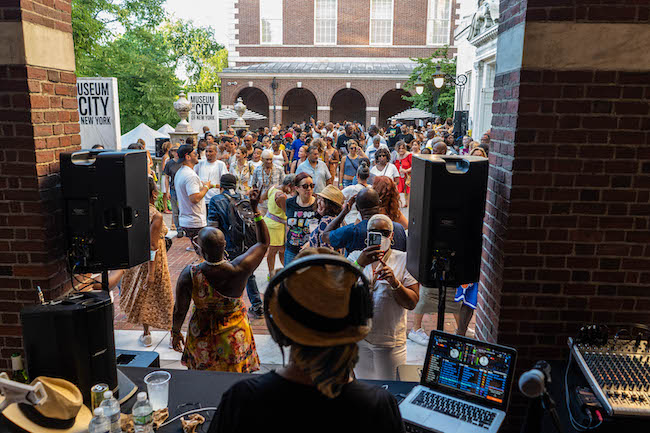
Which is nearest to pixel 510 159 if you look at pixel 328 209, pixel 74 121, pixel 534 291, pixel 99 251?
pixel 534 291

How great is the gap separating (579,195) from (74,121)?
378 cm

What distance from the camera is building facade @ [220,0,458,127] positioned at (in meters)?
34.5

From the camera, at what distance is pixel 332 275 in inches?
66.3

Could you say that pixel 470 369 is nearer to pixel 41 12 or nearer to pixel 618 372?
pixel 618 372

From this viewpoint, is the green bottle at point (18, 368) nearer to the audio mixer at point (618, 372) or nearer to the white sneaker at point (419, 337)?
the audio mixer at point (618, 372)

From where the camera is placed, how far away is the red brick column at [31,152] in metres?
3.35

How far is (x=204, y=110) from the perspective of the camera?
15281 mm

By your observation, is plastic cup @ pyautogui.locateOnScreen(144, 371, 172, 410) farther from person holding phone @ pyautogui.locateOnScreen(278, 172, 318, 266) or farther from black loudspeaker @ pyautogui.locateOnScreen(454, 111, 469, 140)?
black loudspeaker @ pyautogui.locateOnScreen(454, 111, 469, 140)

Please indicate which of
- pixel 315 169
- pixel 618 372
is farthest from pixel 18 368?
pixel 315 169

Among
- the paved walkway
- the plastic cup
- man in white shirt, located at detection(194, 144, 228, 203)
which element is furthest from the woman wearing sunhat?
man in white shirt, located at detection(194, 144, 228, 203)

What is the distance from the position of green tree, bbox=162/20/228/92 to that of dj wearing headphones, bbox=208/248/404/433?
58.8 m

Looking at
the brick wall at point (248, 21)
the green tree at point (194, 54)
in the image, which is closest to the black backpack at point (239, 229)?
the brick wall at point (248, 21)

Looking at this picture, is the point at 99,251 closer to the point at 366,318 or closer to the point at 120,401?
the point at 120,401

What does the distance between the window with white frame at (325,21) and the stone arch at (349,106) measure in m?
4.33
